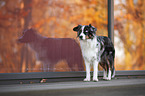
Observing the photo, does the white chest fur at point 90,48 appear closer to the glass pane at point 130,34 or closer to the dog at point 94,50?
the dog at point 94,50

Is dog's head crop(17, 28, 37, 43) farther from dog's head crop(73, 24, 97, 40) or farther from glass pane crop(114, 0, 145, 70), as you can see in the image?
glass pane crop(114, 0, 145, 70)

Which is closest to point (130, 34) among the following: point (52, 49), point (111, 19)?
point (111, 19)

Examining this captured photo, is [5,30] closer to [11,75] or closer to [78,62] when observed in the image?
[11,75]

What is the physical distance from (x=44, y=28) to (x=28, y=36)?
0.93ft

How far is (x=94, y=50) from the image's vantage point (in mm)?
2471

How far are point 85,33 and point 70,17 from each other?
27.0 inches

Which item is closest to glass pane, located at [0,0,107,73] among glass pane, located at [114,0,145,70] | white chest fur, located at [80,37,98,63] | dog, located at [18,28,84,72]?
dog, located at [18,28,84,72]

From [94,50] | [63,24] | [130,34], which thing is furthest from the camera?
[130,34]

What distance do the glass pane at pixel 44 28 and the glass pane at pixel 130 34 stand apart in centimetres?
31

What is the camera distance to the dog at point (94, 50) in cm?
237

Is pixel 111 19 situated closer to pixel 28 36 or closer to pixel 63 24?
pixel 63 24

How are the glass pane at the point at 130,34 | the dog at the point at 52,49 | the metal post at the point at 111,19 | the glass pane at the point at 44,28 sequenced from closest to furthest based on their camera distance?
the glass pane at the point at 44,28 → the dog at the point at 52,49 → the metal post at the point at 111,19 → the glass pane at the point at 130,34

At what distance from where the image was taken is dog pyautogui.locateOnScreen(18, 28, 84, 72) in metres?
2.74

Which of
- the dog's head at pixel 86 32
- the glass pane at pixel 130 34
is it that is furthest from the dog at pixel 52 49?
the glass pane at pixel 130 34
